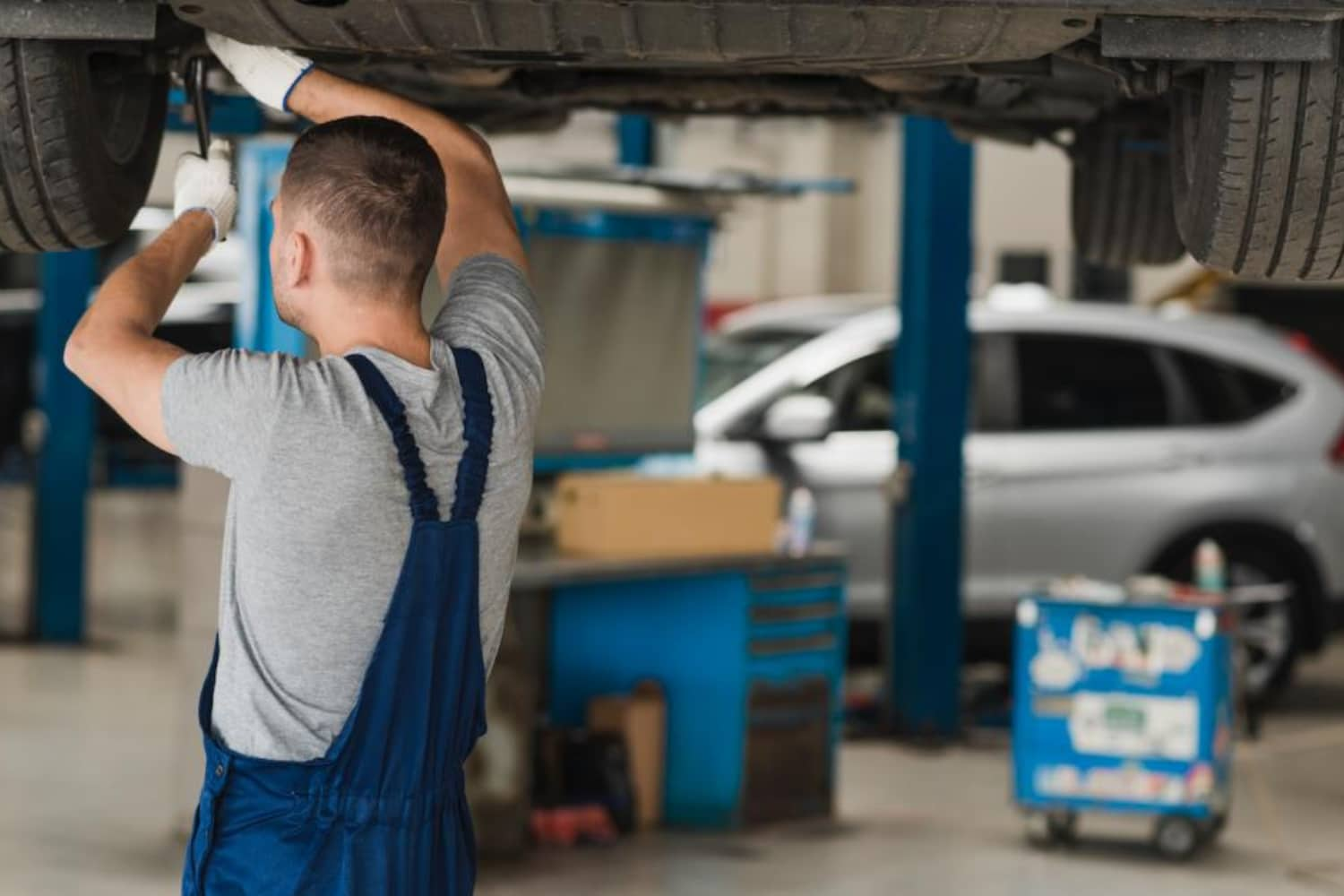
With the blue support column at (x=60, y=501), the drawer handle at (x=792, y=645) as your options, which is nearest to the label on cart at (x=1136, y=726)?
the drawer handle at (x=792, y=645)

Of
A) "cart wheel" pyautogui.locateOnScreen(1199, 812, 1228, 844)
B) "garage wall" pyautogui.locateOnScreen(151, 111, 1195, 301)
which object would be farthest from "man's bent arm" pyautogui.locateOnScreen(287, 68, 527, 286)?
"garage wall" pyautogui.locateOnScreen(151, 111, 1195, 301)

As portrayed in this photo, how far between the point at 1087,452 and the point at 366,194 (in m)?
5.94

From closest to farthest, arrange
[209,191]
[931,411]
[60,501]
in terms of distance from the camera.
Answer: [209,191] < [931,411] < [60,501]

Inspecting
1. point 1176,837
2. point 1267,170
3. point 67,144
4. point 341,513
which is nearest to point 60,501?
point 1176,837

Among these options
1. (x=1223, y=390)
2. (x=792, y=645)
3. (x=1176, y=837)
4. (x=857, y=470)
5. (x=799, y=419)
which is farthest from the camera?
(x=1223, y=390)

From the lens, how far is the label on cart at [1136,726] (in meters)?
5.66

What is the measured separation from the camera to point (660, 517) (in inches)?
235

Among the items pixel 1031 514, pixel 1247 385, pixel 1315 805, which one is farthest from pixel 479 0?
pixel 1247 385

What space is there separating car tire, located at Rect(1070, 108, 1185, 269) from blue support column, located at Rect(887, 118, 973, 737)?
282 centimetres

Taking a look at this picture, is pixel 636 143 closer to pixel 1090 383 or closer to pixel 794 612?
pixel 1090 383

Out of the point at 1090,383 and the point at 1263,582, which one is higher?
the point at 1090,383

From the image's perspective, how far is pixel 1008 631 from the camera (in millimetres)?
7934

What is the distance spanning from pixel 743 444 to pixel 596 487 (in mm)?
1787

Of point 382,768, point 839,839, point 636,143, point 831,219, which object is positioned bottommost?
point 839,839
